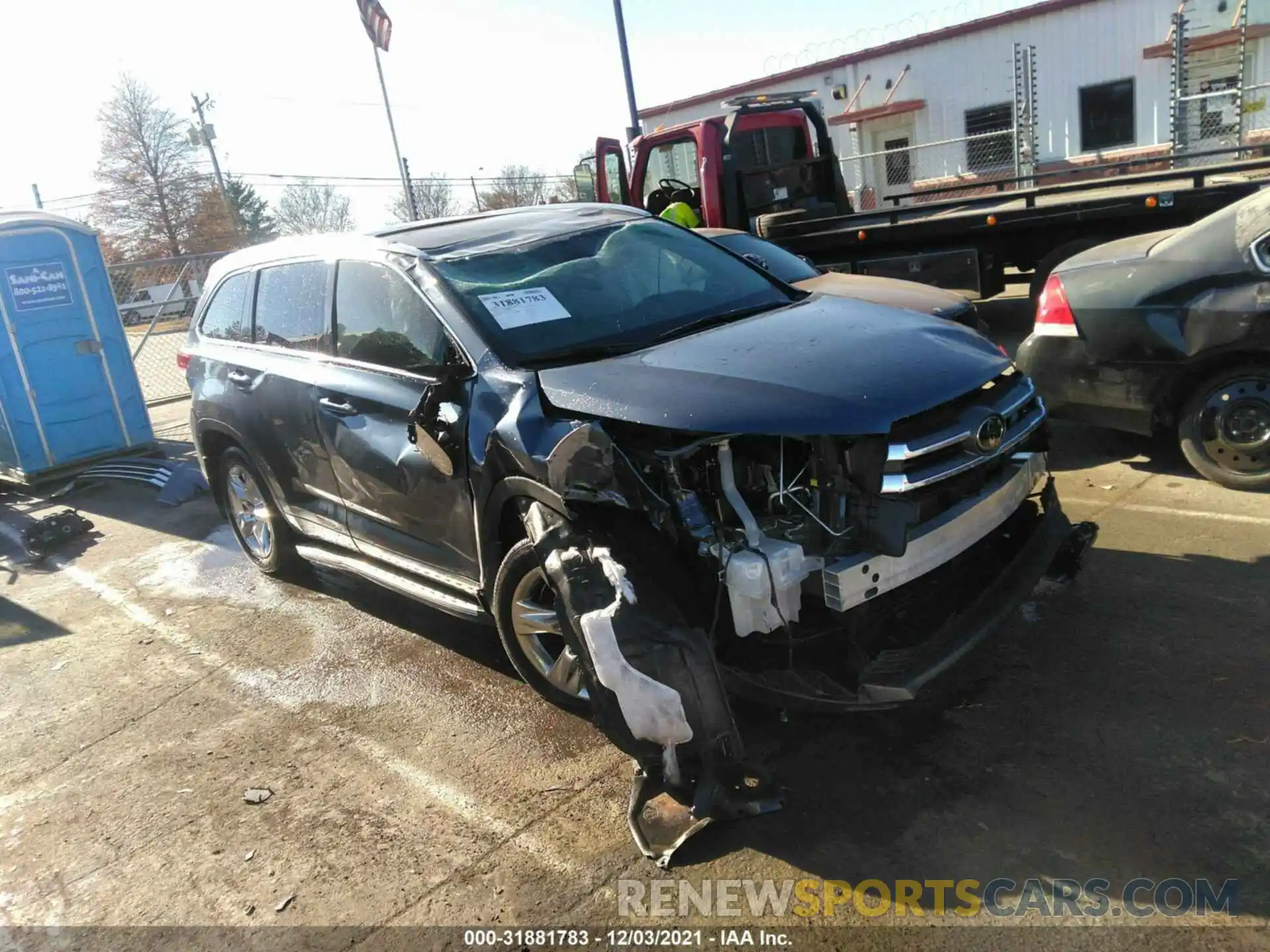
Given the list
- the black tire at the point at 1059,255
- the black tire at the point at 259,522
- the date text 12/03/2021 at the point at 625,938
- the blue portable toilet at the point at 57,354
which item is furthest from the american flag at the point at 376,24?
the date text 12/03/2021 at the point at 625,938

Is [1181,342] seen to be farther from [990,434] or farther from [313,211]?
[313,211]

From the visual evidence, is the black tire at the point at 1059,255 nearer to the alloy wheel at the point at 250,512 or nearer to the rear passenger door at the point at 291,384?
the rear passenger door at the point at 291,384

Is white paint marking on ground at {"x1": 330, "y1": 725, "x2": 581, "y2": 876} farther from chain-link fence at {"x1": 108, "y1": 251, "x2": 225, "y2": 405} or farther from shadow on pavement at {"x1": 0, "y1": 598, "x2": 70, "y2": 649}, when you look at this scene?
chain-link fence at {"x1": 108, "y1": 251, "x2": 225, "y2": 405}

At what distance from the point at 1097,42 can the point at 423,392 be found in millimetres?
21929

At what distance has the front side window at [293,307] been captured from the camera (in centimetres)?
455

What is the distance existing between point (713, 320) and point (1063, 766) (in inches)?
83.0

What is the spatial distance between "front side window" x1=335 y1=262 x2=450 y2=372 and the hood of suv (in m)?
0.70

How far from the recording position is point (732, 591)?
115 inches

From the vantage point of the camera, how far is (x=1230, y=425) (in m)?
4.98

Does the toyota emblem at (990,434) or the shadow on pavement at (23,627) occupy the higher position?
the toyota emblem at (990,434)

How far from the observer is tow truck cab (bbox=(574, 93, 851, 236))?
33.2 ft

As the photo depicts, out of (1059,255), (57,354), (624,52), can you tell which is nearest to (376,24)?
(624,52)

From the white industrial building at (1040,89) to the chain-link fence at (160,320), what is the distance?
11.7m

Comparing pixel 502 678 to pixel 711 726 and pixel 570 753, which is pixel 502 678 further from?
pixel 711 726
